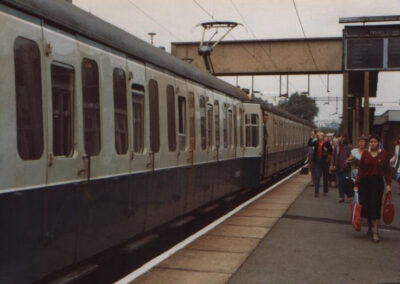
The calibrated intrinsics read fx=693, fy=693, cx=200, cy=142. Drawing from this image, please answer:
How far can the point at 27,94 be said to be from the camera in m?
5.51

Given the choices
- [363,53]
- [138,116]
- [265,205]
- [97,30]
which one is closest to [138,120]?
[138,116]

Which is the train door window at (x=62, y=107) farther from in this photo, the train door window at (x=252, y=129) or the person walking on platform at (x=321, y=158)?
the person walking on platform at (x=321, y=158)

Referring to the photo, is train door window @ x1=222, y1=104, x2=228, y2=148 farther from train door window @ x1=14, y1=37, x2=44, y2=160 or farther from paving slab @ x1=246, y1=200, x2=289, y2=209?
train door window @ x1=14, y1=37, x2=44, y2=160

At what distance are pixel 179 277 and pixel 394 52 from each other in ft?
54.9

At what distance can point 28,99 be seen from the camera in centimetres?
553

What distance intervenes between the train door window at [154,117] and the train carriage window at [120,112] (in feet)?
3.56

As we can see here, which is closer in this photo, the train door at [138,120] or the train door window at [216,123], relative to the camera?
the train door at [138,120]

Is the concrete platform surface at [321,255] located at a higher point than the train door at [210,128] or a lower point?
lower

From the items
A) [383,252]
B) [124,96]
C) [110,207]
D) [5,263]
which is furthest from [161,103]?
[5,263]

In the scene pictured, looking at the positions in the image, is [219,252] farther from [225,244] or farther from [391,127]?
[391,127]

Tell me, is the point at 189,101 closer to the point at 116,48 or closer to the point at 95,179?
the point at 116,48

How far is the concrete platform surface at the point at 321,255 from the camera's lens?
302 inches

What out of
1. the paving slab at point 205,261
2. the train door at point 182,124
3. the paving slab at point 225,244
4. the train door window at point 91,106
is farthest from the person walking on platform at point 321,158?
the train door window at point 91,106

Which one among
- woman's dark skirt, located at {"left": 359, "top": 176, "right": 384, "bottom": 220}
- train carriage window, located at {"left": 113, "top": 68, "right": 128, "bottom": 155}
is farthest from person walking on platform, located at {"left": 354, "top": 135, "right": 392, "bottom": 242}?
train carriage window, located at {"left": 113, "top": 68, "right": 128, "bottom": 155}
